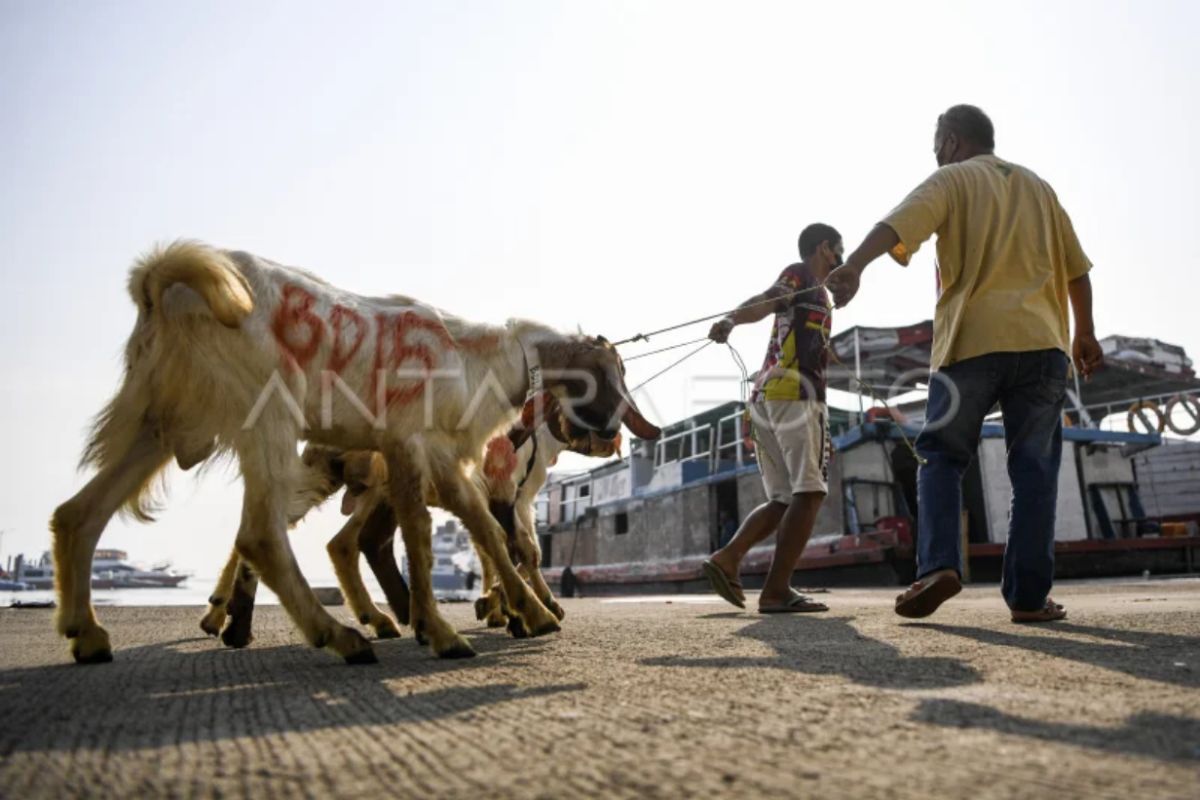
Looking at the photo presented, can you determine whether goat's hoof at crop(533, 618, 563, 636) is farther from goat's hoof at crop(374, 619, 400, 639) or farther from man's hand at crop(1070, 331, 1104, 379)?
man's hand at crop(1070, 331, 1104, 379)

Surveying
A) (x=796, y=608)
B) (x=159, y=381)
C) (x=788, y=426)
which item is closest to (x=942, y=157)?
(x=788, y=426)

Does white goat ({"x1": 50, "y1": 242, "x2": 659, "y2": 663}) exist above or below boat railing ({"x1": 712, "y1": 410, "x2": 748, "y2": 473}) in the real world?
below

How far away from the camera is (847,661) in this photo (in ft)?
9.03

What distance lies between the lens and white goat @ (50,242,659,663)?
10.5 ft

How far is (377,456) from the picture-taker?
15.8 ft

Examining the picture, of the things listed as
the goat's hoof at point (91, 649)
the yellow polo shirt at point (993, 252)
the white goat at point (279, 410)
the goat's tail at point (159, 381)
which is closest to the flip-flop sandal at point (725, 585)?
the white goat at point (279, 410)

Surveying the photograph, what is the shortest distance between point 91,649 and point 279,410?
3.65 feet

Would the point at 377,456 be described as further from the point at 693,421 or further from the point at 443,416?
the point at 693,421

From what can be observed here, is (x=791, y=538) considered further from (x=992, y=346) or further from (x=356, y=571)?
(x=356, y=571)

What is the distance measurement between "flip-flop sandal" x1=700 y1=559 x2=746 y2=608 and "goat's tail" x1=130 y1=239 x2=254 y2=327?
370 centimetres

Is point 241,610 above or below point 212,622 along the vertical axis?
above

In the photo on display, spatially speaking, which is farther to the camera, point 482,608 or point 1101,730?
point 482,608

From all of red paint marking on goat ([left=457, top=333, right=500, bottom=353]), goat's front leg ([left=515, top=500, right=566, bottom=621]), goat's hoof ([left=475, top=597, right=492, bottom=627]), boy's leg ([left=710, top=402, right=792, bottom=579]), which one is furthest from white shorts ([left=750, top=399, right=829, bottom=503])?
red paint marking on goat ([left=457, top=333, right=500, bottom=353])

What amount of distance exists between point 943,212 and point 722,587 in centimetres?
289
